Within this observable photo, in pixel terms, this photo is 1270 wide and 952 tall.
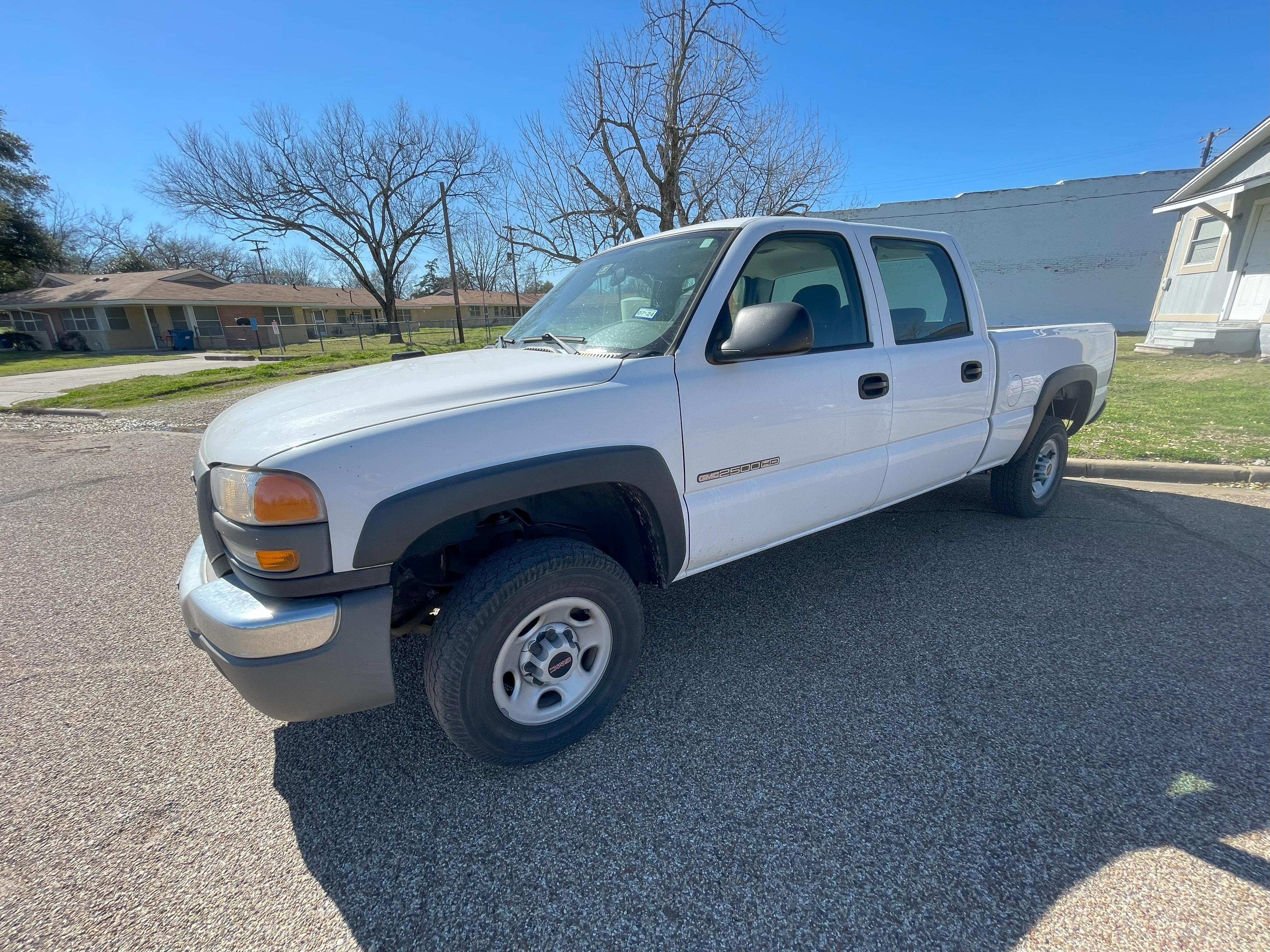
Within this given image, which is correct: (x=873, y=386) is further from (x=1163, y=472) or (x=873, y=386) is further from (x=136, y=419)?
(x=136, y=419)

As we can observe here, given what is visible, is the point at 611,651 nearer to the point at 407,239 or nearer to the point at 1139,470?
the point at 1139,470

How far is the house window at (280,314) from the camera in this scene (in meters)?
41.0

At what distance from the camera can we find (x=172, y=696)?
100 inches

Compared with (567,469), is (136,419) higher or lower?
lower

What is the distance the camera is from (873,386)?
2.83m

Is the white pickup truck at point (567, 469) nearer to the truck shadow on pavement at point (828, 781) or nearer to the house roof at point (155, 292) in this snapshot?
the truck shadow on pavement at point (828, 781)

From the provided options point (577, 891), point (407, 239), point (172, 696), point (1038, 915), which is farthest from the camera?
point (407, 239)

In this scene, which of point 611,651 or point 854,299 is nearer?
point 611,651

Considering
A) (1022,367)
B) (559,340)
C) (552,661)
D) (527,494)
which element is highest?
(559,340)

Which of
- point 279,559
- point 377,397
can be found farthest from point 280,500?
point 377,397

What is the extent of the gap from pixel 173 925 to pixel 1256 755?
3.53m

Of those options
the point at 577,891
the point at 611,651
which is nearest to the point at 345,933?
the point at 577,891

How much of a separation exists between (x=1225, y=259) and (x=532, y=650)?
18117 millimetres

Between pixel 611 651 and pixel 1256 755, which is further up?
pixel 611 651
